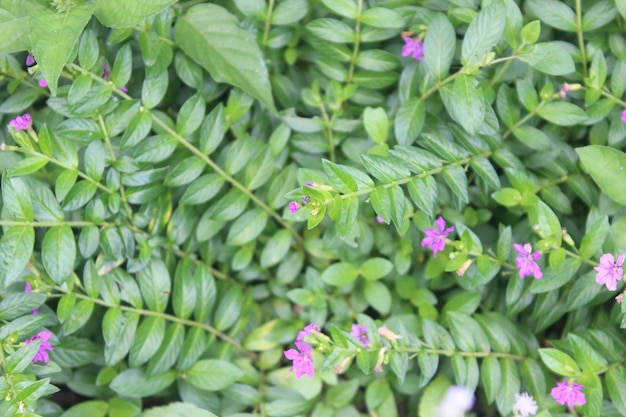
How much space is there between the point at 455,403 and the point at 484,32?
96cm

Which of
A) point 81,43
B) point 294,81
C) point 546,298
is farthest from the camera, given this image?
point 294,81

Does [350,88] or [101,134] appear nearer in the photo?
[101,134]

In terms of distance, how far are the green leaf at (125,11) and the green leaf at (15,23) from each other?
0.16 meters

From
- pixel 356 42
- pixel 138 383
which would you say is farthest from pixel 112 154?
pixel 356 42

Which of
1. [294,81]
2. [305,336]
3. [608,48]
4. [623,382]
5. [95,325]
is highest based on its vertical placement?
[608,48]

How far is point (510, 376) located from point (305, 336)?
21.7 inches

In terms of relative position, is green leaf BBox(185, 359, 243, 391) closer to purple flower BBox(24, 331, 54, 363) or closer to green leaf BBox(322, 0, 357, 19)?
purple flower BBox(24, 331, 54, 363)

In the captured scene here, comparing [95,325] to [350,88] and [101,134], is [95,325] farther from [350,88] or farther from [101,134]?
[350,88]

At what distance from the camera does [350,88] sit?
5.78 feet

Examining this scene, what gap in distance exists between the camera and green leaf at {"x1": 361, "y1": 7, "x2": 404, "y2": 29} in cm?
165

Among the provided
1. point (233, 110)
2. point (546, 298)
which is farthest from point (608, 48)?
point (233, 110)

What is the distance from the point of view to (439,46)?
5.07 ft

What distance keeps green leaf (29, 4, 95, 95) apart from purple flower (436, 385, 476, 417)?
122cm

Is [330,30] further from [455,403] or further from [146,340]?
[455,403]
